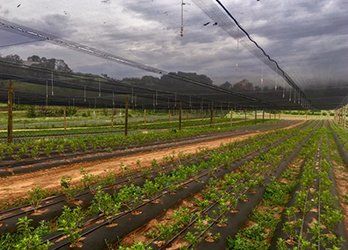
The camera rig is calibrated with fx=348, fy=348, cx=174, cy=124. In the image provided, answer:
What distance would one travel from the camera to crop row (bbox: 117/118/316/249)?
6637 millimetres

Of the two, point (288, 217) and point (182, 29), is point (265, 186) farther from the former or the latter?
point (182, 29)

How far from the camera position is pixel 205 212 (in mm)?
8312

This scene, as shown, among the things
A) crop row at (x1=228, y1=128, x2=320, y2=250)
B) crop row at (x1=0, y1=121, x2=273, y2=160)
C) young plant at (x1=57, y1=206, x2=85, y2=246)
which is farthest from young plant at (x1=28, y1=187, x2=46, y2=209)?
crop row at (x1=0, y1=121, x2=273, y2=160)

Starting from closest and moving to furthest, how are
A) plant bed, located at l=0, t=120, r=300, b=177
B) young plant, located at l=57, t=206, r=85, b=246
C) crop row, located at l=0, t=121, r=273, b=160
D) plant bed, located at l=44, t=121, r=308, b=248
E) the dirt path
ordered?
young plant, located at l=57, t=206, r=85, b=246 < plant bed, located at l=44, t=121, r=308, b=248 < the dirt path < plant bed, located at l=0, t=120, r=300, b=177 < crop row, located at l=0, t=121, r=273, b=160

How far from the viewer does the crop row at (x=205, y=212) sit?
6637mm

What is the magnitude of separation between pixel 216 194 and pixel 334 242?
386cm

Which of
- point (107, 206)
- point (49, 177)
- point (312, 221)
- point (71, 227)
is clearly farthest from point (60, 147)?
point (312, 221)

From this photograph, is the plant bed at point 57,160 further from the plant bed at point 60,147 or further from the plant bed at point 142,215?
the plant bed at point 142,215

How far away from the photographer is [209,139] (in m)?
28.3

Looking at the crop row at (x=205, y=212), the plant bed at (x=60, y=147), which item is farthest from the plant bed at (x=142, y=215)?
the plant bed at (x=60, y=147)

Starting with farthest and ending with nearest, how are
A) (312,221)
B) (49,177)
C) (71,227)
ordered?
1. (49,177)
2. (312,221)
3. (71,227)

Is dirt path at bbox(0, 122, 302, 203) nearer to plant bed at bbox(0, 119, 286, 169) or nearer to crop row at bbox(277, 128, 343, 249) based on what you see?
plant bed at bbox(0, 119, 286, 169)

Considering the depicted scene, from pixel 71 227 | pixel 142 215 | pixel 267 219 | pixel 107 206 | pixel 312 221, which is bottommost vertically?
pixel 267 219

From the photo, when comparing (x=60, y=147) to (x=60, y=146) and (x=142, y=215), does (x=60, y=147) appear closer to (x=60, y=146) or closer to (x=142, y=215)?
(x=60, y=146)
